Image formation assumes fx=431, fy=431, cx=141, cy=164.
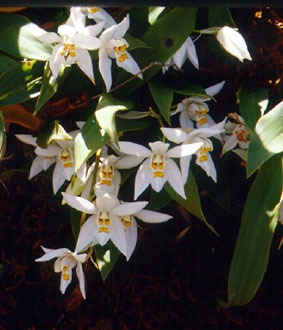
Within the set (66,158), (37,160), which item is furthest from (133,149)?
(37,160)

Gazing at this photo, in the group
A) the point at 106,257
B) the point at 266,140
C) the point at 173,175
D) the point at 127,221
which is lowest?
the point at 106,257

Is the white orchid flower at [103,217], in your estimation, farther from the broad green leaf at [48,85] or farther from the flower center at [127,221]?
the broad green leaf at [48,85]

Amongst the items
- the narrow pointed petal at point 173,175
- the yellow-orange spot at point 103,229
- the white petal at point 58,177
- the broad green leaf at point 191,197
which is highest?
the narrow pointed petal at point 173,175

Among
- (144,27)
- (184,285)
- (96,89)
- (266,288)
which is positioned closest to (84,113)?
(96,89)

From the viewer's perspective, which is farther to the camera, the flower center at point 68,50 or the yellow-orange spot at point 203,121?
the yellow-orange spot at point 203,121

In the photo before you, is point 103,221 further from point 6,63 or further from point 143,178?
point 6,63

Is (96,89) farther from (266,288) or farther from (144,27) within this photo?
(266,288)

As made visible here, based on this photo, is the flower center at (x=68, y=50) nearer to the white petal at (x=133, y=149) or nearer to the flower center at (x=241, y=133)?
the white petal at (x=133, y=149)

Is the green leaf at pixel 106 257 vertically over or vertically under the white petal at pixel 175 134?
under

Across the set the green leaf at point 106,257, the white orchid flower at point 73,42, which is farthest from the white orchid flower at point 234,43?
the green leaf at point 106,257
